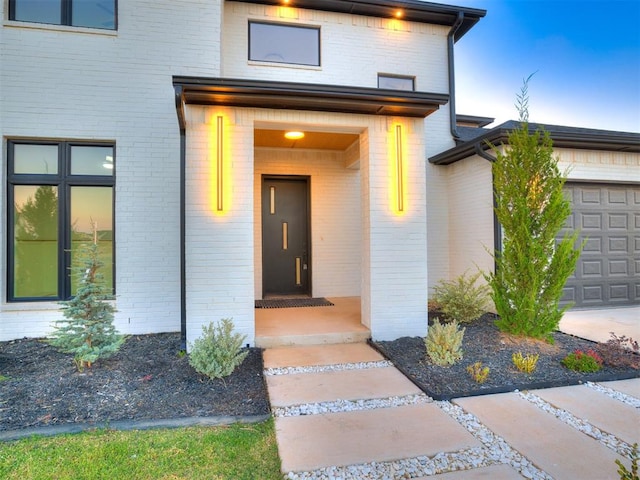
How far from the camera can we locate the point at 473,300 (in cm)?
540

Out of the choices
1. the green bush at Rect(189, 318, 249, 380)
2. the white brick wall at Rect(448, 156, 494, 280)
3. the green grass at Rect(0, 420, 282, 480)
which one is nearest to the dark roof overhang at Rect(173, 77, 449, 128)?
the white brick wall at Rect(448, 156, 494, 280)

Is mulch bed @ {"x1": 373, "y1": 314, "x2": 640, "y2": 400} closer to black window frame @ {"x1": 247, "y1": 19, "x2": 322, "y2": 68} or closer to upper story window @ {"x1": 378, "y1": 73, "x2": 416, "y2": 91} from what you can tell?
upper story window @ {"x1": 378, "y1": 73, "x2": 416, "y2": 91}

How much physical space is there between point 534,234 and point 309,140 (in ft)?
12.8

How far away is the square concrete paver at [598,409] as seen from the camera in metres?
2.61

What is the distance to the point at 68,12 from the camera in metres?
5.26

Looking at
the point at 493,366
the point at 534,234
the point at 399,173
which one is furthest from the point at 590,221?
the point at 493,366

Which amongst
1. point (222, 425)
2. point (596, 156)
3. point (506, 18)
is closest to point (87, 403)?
point (222, 425)

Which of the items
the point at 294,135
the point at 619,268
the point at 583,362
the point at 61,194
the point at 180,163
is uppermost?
the point at 294,135

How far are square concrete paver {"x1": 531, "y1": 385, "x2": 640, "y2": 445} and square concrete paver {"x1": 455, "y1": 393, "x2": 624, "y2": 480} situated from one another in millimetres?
245

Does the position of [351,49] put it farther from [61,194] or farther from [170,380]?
[170,380]

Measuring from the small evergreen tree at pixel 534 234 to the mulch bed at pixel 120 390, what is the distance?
3.40m

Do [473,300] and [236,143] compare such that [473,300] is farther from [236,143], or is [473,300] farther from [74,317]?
[74,317]

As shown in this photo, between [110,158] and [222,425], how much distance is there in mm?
4433

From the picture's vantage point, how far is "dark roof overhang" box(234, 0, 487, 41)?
7.07 metres
